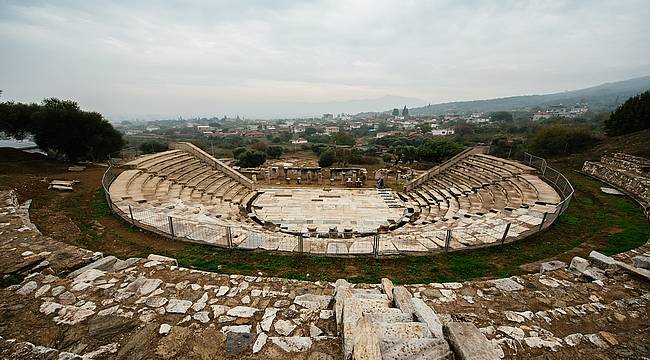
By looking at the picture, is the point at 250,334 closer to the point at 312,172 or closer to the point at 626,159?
the point at 312,172

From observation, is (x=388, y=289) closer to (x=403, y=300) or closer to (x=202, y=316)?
(x=403, y=300)

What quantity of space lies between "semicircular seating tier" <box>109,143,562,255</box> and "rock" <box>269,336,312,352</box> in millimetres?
4742

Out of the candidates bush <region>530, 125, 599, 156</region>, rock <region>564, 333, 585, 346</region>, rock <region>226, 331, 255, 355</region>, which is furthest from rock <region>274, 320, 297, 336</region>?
bush <region>530, 125, 599, 156</region>

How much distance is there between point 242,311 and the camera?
4.63 meters

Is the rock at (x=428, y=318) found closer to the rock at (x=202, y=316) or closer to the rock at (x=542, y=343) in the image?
the rock at (x=542, y=343)

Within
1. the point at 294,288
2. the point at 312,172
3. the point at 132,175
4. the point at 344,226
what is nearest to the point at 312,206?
the point at 344,226

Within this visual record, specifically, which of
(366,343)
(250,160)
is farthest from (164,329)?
(250,160)

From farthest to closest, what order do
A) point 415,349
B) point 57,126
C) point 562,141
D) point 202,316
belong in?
point 562,141 → point 57,126 → point 202,316 → point 415,349

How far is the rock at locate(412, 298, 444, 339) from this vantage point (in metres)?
3.38

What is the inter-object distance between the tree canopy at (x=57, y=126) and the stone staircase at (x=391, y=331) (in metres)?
25.8

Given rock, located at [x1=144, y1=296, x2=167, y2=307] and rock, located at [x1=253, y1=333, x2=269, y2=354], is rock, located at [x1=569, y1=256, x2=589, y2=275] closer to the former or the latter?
rock, located at [x1=253, y1=333, x2=269, y2=354]

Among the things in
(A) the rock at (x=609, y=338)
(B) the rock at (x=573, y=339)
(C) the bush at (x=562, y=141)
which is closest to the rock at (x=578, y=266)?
(A) the rock at (x=609, y=338)

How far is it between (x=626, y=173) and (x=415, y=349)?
20.3 meters

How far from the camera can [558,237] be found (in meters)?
9.59
